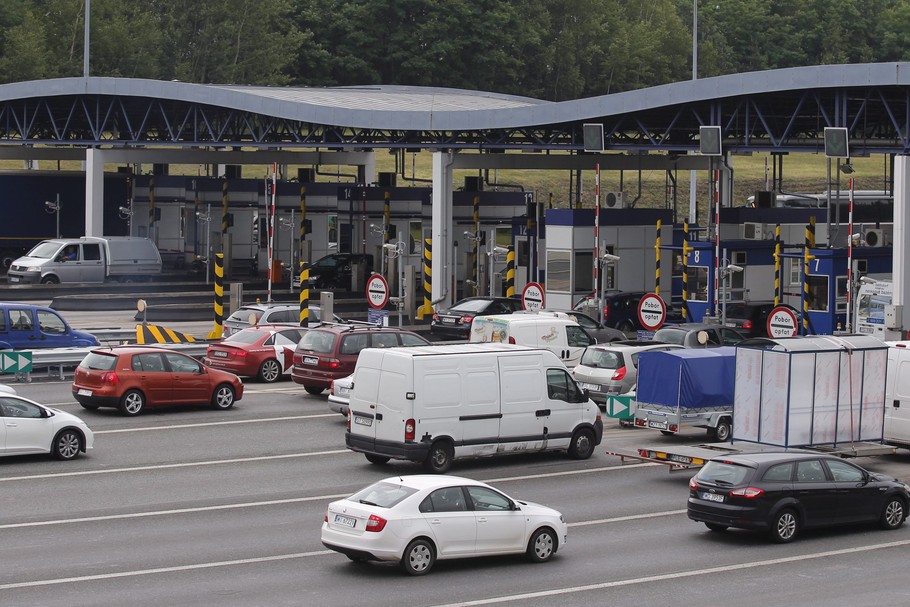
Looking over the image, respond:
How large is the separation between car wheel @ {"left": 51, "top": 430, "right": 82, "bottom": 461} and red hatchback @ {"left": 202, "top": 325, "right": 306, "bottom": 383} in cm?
917

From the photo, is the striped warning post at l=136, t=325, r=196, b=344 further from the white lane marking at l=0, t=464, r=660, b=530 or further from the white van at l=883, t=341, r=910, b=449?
the white van at l=883, t=341, r=910, b=449

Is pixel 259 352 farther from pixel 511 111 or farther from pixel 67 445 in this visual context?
pixel 511 111

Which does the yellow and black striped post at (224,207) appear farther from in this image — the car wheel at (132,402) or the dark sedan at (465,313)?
the car wheel at (132,402)

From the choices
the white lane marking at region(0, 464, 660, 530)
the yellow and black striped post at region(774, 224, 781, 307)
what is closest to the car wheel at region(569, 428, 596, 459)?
the white lane marking at region(0, 464, 660, 530)

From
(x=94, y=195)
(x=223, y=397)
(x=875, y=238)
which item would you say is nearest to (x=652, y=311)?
(x=875, y=238)

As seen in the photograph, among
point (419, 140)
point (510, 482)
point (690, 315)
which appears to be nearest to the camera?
point (510, 482)

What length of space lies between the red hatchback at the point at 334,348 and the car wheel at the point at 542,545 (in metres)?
12.1

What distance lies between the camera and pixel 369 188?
184 feet

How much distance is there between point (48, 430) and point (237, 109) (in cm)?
2789

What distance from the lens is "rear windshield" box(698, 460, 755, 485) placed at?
18.9 metres

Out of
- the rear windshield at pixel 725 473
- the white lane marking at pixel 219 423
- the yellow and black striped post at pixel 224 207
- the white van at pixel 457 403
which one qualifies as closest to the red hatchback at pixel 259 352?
the white lane marking at pixel 219 423

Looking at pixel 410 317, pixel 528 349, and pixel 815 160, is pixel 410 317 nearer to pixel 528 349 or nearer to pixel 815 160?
pixel 528 349

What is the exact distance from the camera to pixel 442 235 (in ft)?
152

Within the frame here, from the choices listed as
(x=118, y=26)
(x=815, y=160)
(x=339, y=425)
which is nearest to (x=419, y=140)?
(x=339, y=425)
